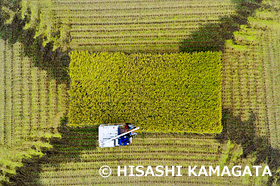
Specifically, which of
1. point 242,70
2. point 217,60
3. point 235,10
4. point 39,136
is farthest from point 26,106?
point 235,10

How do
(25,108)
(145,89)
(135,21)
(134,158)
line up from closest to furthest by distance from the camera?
(145,89)
(134,158)
(25,108)
(135,21)

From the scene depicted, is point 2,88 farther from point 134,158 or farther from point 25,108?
point 134,158

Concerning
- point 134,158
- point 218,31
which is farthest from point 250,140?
point 134,158

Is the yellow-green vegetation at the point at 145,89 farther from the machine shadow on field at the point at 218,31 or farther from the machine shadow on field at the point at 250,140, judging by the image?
the machine shadow on field at the point at 250,140

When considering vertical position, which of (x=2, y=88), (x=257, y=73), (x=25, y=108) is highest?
(x=257, y=73)

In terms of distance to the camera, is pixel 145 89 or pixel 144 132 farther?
pixel 144 132

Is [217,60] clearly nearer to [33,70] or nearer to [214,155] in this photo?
[214,155]

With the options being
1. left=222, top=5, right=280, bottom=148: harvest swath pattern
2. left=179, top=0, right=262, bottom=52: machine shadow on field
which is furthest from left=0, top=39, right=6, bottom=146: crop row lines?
left=222, top=5, right=280, bottom=148: harvest swath pattern
